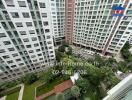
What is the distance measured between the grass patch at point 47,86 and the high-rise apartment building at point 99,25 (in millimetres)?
22442

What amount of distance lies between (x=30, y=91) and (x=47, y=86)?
5.18 meters

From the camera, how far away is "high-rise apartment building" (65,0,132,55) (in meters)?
32.1

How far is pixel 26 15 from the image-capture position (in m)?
22.4

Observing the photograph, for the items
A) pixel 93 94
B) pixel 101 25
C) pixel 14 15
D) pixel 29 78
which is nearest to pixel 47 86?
pixel 29 78

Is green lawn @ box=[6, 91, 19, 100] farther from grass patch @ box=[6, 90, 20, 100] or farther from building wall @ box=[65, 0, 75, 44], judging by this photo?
building wall @ box=[65, 0, 75, 44]

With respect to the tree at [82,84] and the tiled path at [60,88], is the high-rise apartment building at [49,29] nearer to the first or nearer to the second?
the tiled path at [60,88]

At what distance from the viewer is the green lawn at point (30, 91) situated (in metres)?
27.3

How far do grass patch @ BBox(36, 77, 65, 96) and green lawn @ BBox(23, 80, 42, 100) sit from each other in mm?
1544

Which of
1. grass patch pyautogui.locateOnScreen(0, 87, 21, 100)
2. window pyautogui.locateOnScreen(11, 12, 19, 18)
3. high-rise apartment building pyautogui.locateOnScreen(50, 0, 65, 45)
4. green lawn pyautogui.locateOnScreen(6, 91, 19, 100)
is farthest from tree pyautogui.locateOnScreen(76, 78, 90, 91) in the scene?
high-rise apartment building pyautogui.locateOnScreen(50, 0, 65, 45)

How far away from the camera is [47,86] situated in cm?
2934

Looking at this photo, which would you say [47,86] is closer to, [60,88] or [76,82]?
[60,88]

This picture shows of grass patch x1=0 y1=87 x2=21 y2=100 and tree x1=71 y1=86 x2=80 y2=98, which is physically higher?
tree x1=71 y1=86 x2=80 y2=98

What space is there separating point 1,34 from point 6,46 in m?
3.46

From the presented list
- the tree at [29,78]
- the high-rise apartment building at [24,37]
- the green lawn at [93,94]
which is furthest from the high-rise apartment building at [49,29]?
the green lawn at [93,94]
